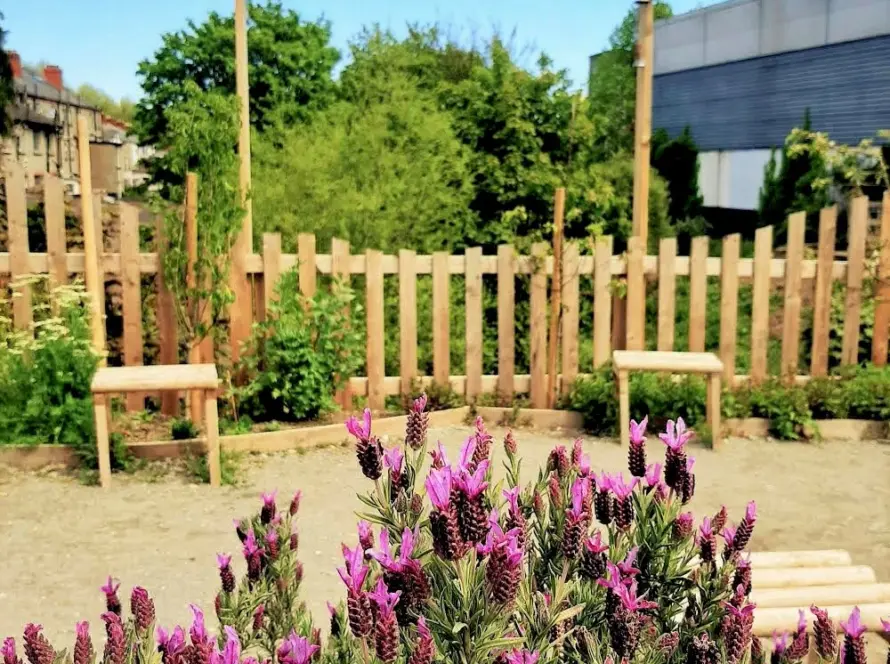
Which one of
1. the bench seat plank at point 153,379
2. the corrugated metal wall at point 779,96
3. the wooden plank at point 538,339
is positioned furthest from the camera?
the corrugated metal wall at point 779,96

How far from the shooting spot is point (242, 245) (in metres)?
8.09

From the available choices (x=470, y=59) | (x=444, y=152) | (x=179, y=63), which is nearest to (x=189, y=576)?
(x=444, y=152)

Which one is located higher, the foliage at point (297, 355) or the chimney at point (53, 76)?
the chimney at point (53, 76)

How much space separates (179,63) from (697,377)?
15.9m

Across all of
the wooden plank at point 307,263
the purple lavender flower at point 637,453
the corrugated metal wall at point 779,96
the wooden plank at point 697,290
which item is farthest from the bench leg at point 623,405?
the corrugated metal wall at point 779,96

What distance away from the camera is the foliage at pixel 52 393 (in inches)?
281

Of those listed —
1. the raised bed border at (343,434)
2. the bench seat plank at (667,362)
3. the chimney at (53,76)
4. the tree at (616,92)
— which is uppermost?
the chimney at (53,76)

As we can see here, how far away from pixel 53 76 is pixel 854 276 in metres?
47.4

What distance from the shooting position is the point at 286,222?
9.62 m

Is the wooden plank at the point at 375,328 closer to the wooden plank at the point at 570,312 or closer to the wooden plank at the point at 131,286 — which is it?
the wooden plank at the point at 570,312

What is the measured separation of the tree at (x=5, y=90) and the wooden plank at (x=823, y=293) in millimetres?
11592

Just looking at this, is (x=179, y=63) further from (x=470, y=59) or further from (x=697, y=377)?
(x=697, y=377)

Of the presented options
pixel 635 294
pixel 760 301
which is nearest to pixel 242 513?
pixel 635 294

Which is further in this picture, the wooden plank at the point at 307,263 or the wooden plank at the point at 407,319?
the wooden plank at the point at 407,319
